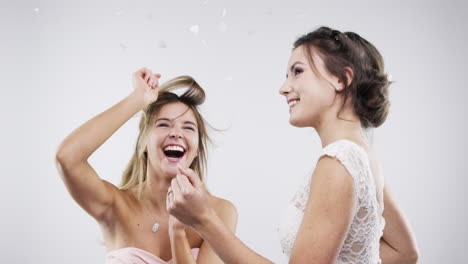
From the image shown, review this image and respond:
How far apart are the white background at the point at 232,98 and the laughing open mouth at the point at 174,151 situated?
129 cm

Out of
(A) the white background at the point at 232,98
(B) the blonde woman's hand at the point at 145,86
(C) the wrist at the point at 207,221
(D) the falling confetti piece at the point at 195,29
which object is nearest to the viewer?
(C) the wrist at the point at 207,221

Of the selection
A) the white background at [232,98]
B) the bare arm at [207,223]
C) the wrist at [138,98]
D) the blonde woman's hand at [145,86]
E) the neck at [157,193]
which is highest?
the white background at [232,98]

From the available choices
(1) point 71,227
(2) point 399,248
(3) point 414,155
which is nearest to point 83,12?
(1) point 71,227

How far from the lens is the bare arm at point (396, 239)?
1.75 m

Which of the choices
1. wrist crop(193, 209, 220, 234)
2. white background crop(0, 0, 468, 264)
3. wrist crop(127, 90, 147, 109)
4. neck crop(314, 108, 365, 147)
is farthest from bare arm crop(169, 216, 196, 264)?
white background crop(0, 0, 468, 264)

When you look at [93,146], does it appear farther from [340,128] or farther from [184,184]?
Answer: [340,128]

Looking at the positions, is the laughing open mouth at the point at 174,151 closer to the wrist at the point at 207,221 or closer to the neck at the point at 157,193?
the neck at the point at 157,193

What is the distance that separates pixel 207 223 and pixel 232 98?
2.43 m

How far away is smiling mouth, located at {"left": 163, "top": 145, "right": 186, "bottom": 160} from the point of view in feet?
7.36

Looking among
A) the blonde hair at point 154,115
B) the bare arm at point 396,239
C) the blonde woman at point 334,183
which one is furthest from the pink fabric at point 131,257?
the bare arm at point 396,239

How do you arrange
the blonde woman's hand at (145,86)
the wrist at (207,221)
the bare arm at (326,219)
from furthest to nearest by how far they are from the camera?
the blonde woman's hand at (145,86) → the wrist at (207,221) → the bare arm at (326,219)

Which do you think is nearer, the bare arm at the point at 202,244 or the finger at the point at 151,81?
the bare arm at the point at 202,244

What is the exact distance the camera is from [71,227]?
145 inches

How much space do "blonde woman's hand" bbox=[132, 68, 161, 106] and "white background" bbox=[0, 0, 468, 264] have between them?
152 cm
